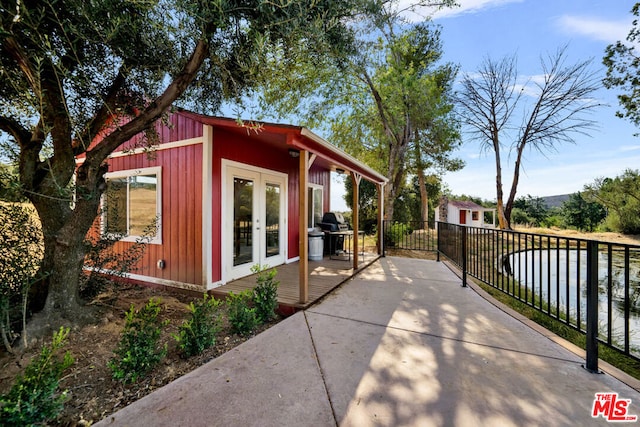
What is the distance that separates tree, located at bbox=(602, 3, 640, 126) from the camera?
9.60m

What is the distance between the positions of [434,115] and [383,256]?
19.5 ft

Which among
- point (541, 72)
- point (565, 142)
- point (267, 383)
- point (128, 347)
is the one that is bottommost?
point (267, 383)

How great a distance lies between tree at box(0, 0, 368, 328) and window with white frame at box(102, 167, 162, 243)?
5.30 feet

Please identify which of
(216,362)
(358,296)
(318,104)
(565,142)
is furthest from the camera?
(565,142)

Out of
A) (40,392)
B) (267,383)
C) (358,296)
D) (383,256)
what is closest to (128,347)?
(40,392)

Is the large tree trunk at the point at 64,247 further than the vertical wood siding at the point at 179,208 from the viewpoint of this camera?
No

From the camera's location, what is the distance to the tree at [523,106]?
11219mm

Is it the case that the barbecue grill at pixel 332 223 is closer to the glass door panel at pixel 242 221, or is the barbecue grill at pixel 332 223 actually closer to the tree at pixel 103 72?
the glass door panel at pixel 242 221

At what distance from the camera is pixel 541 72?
1197 centimetres

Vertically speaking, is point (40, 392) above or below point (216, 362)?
above

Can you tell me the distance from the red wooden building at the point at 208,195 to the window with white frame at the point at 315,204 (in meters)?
1.80

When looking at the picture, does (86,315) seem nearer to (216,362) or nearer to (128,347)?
(128,347)

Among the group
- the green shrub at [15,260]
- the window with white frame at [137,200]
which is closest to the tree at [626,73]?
the window with white frame at [137,200]

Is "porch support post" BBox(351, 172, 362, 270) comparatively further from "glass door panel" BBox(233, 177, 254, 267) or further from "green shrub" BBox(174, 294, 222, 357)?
"green shrub" BBox(174, 294, 222, 357)
